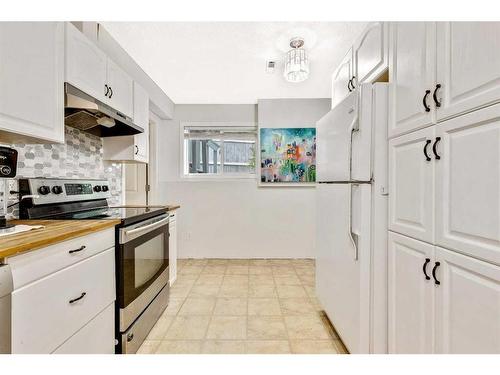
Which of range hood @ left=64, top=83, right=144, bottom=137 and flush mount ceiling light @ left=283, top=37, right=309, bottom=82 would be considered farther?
flush mount ceiling light @ left=283, top=37, right=309, bottom=82

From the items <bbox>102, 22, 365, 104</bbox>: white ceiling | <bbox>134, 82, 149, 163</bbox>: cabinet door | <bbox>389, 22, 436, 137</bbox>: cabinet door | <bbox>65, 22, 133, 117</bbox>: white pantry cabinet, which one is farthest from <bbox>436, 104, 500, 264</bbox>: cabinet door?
<bbox>134, 82, 149, 163</bbox>: cabinet door

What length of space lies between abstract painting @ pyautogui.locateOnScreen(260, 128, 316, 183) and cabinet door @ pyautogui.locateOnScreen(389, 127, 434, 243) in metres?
2.48

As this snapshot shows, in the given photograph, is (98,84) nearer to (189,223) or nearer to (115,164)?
(115,164)

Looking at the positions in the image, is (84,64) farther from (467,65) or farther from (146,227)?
(467,65)

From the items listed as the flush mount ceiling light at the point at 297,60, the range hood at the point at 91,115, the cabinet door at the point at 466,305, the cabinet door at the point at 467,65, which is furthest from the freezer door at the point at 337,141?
the range hood at the point at 91,115

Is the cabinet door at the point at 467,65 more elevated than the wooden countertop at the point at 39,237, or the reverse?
the cabinet door at the point at 467,65

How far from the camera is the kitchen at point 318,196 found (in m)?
0.89

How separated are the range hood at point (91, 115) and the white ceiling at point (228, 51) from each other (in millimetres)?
729

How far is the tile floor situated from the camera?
1.74 metres

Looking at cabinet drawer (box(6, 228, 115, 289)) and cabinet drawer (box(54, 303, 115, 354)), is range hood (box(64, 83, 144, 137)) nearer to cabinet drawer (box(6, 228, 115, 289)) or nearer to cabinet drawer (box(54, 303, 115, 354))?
cabinet drawer (box(6, 228, 115, 289))

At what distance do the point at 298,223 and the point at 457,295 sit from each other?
116 inches

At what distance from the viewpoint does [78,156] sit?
208 cm

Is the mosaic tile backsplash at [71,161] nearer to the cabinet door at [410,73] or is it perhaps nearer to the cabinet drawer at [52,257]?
the cabinet drawer at [52,257]

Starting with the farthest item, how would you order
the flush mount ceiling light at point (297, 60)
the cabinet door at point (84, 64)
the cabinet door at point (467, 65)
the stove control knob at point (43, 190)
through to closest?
the flush mount ceiling light at point (297, 60), the stove control knob at point (43, 190), the cabinet door at point (84, 64), the cabinet door at point (467, 65)
